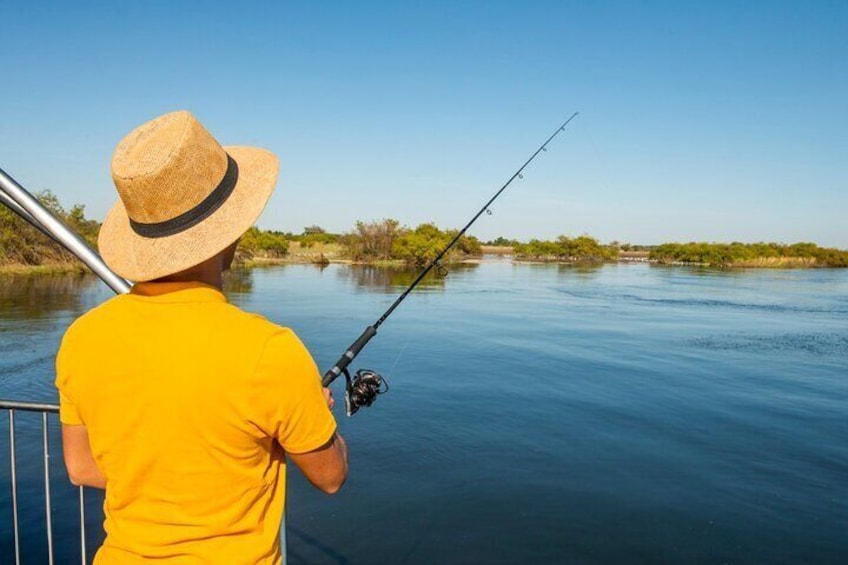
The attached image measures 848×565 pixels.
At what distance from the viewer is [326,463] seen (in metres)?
1.52

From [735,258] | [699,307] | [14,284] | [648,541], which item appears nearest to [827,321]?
[699,307]

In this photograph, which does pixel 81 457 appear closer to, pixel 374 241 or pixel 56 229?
pixel 56 229

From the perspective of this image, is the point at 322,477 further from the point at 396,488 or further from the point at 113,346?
the point at 396,488

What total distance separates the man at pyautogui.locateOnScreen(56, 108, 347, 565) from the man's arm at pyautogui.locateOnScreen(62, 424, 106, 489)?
12cm

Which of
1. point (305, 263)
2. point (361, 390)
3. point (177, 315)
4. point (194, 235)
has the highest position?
point (194, 235)

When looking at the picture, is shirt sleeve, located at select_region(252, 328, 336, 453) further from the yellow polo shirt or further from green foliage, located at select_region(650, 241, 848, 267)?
green foliage, located at select_region(650, 241, 848, 267)

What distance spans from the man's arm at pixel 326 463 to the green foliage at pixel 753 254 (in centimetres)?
9296

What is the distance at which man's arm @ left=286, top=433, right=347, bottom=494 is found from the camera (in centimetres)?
148

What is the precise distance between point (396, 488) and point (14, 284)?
29796 millimetres

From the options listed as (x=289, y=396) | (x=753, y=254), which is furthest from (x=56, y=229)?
(x=753, y=254)

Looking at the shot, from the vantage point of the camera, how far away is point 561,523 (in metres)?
6.99

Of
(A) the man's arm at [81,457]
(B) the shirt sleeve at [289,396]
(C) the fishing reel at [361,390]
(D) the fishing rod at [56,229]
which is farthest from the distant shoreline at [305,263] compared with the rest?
(B) the shirt sleeve at [289,396]

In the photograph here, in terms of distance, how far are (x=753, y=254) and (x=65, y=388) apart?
97.9m

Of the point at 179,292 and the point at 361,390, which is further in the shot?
the point at 361,390
